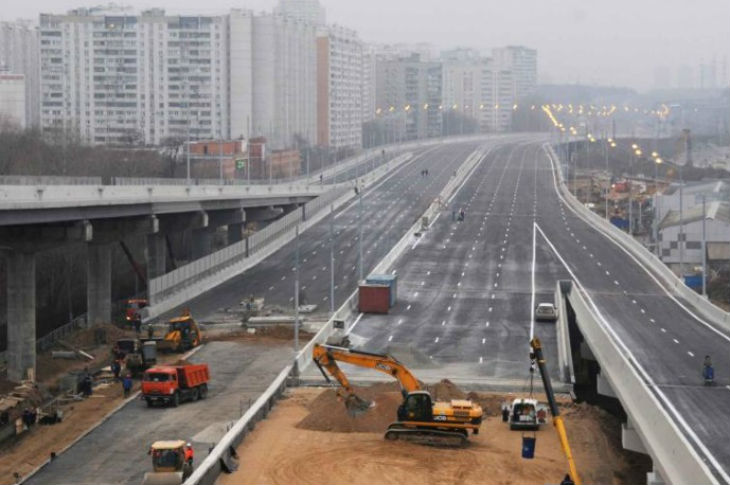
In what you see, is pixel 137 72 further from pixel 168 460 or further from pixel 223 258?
pixel 168 460

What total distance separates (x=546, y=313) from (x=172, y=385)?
73.4 ft

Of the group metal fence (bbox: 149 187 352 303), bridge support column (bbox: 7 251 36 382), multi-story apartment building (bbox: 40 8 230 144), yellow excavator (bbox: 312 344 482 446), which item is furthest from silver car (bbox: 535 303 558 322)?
multi-story apartment building (bbox: 40 8 230 144)

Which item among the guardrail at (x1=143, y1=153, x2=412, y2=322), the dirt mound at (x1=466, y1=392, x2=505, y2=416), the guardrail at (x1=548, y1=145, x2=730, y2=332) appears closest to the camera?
the dirt mound at (x1=466, y1=392, x2=505, y2=416)

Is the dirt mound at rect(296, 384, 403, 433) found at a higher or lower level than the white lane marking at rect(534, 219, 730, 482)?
lower

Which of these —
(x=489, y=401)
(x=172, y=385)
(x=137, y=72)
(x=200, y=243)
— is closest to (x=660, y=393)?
(x=489, y=401)

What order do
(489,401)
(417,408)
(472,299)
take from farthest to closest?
(472,299) < (489,401) < (417,408)

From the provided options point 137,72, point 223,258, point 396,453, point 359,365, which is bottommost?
point 396,453

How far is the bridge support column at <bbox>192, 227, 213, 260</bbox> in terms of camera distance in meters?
90.8

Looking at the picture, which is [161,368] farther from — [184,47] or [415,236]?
[184,47]

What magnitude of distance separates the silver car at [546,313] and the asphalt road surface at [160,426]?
12.8 metres

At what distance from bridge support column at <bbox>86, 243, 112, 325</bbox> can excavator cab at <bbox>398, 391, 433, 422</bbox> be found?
→ 32.4 metres

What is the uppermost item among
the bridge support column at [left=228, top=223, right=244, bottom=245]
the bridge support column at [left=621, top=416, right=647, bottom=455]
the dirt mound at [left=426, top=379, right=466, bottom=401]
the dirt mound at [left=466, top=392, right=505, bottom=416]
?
the bridge support column at [left=228, top=223, right=244, bottom=245]

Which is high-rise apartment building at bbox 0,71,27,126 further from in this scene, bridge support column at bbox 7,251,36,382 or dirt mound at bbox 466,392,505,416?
dirt mound at bbox 466,392,505,416

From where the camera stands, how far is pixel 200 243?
91.1 m
